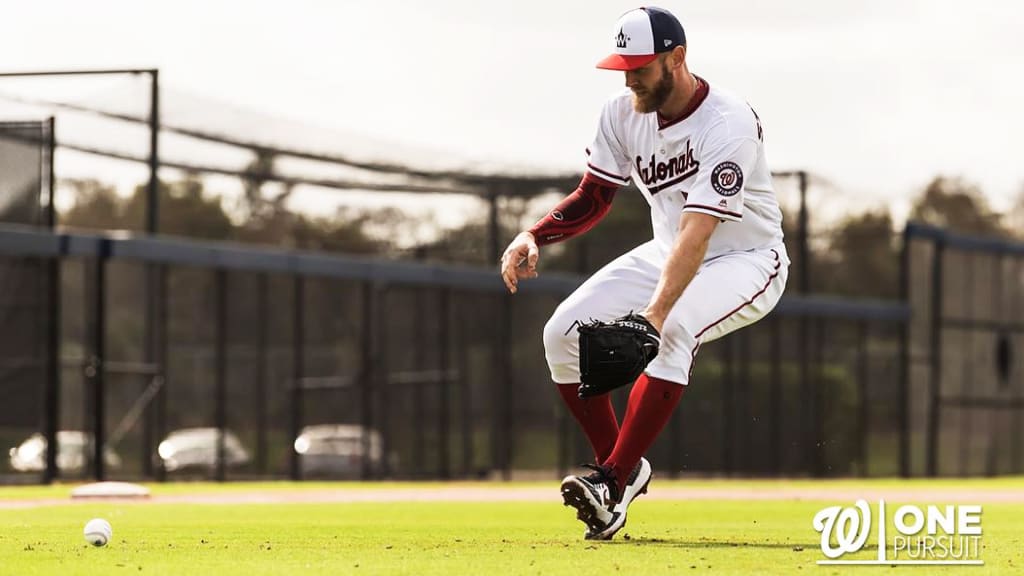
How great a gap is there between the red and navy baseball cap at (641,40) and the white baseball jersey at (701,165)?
0.38m

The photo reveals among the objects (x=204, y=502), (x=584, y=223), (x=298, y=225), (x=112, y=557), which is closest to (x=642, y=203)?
(x=298, y=225)

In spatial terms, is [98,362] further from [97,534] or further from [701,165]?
[701,165]

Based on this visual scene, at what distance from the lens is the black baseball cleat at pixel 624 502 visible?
275 inches

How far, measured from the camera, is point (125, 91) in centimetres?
2017

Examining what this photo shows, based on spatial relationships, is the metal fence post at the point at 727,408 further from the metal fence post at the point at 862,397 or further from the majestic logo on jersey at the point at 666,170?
the majestic logo on jersey at the point at 666,170

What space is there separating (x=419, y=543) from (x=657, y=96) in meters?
2.05

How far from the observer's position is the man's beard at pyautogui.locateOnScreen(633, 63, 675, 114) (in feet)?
23.2

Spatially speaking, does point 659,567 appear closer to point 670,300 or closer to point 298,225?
point 670,300

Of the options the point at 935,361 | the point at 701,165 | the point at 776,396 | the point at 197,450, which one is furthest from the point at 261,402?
the point at 701,165

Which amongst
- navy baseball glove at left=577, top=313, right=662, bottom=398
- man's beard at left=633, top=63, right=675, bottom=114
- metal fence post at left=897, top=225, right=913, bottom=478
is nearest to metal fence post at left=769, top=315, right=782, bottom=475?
metal fence post at left=897, top=225, right=913, bottom=478

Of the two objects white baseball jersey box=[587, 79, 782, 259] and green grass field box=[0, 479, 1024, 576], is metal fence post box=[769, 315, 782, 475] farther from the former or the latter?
white baseball jersey box=[587, 79, 782, 259]

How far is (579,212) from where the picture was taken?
25.6ft

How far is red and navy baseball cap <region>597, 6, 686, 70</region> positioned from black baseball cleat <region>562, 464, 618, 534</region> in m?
1.60

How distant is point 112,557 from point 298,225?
18015 mm
